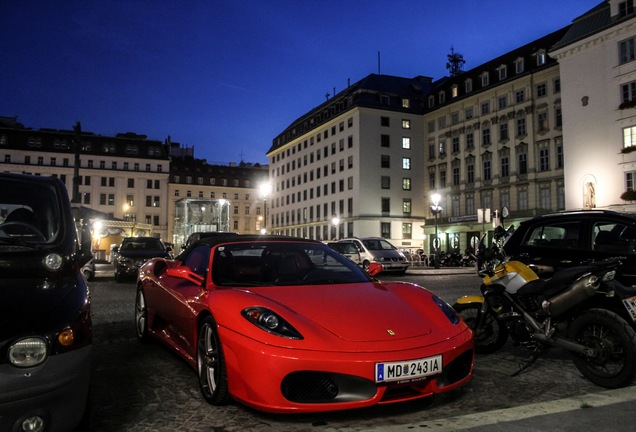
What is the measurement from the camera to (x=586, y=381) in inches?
189

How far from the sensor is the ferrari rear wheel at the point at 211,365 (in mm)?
3851

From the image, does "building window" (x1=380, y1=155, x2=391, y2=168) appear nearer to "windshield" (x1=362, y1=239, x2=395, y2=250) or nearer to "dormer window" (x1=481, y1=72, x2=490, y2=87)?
"dormer window" (x1=481, y1=72, x2=490, y2=87)

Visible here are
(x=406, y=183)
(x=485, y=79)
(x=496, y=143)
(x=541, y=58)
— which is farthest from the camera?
(x=406, y=183)

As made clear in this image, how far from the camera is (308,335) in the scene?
3531 mm

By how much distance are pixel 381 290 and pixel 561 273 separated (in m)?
1.77

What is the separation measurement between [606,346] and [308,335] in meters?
2.79

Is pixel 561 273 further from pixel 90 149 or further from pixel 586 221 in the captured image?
pixel 90 149

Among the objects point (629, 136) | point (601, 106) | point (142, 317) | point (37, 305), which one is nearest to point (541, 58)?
point (601, 106)

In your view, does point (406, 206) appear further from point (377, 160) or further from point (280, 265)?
point (280, 265)

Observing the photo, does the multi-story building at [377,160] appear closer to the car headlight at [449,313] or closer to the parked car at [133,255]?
the parked car at [133,255]

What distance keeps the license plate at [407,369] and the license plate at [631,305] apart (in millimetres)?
2237

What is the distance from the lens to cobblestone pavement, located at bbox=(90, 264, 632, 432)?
3600 millimetres

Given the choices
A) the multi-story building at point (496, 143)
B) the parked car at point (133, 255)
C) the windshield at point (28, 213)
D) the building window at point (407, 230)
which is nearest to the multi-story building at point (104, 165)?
the building window at point (407, 230)

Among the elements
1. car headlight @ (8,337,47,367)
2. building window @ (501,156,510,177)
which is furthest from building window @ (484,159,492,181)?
car headlight @ (8,337,47,367)
